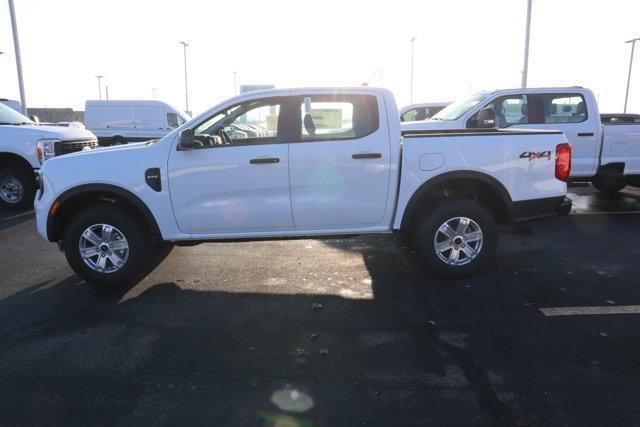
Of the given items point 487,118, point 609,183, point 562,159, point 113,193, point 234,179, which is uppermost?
point 487,118

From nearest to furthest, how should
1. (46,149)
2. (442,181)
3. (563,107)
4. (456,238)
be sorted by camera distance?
(442,181) < (456,238) < (563,107) < (46,149)

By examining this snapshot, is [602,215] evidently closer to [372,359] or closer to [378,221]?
[378,221]

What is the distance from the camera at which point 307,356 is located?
343 cm

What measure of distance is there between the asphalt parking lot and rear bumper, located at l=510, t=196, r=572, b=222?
25.0 inches

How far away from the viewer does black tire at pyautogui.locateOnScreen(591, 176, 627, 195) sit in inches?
362

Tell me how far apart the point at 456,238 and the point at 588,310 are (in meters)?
1.33

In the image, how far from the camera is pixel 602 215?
325 inches

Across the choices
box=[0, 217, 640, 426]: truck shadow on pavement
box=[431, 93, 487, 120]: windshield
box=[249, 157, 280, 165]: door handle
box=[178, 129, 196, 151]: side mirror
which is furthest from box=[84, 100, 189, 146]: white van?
box=[249, 157, 280, 165]: door handle

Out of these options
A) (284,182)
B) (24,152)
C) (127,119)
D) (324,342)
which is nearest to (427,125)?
(284,182)

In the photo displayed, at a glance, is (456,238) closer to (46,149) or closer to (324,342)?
(324,342)

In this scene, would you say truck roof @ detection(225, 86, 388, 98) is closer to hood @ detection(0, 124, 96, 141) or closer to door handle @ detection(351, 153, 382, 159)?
door handle @ detection(351, 153, 382, 159)

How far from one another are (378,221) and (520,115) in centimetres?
502

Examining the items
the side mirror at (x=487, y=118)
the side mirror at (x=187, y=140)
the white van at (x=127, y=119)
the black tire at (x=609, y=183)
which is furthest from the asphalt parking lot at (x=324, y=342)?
the white van at (x=127, y=119)

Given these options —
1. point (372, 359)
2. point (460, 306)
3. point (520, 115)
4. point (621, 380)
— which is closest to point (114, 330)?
point (372, 359)
